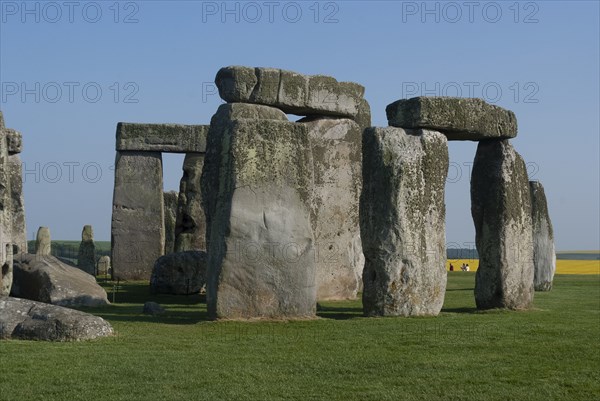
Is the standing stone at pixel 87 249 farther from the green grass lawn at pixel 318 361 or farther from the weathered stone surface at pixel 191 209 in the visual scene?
the green grass lawn at pixel 318 361

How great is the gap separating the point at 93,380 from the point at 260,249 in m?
4.23

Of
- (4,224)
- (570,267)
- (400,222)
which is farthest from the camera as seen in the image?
(570,267)

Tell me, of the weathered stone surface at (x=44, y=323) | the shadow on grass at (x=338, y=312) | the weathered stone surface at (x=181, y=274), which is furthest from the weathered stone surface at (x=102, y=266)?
the weathered stone surface at (x=44, y=323)

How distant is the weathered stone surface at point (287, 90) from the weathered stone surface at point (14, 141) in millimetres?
7759

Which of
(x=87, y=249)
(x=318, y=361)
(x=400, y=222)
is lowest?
(x=318, y=361)

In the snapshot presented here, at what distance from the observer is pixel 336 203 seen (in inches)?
781

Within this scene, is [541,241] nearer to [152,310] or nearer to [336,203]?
[336,203]

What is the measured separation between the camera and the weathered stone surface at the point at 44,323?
11.8m

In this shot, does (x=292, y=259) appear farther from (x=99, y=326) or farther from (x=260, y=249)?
(x=99, y=326)

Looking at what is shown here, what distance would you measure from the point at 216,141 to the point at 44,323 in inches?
153

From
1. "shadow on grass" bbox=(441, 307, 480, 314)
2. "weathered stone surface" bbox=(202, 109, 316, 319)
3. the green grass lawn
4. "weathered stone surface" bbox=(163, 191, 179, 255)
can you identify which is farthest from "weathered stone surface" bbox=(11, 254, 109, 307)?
"weathered stone surface" bbox=(163, 191, 179, 255)

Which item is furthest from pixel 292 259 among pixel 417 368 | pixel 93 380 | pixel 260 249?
pixel 93 380

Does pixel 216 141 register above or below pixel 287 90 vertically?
below

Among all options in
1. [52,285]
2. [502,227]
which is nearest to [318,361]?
[502,227]
